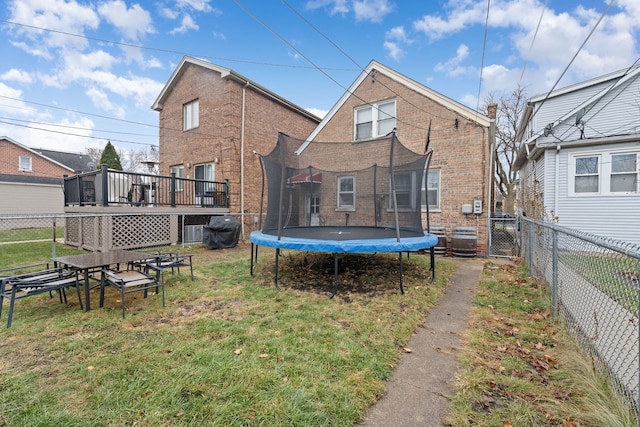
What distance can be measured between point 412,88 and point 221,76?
21.9ft

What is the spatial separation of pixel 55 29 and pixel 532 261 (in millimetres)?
12323

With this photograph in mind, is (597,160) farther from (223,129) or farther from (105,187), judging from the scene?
(105,187)

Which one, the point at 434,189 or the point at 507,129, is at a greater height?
the point at 507,129

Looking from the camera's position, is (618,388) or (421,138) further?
(421,138)

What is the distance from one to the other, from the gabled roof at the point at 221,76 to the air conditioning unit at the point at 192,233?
17.6 ft

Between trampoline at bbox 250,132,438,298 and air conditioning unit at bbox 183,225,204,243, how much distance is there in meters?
3.49

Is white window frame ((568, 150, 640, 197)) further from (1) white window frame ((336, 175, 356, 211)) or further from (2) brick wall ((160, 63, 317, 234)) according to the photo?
(2) brick wall ((160, 63, 317, 234))

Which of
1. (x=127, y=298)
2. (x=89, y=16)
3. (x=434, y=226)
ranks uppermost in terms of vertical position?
(x=89, y=16)

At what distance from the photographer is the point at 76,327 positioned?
2971mm

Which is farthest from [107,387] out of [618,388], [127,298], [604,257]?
[604,257]

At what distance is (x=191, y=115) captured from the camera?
1164 cm

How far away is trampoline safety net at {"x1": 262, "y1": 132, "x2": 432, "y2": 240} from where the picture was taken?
219 inches

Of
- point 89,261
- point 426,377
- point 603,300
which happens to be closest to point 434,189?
point 603,300

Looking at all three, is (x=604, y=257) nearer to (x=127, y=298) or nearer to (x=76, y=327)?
(x=76, y=327)
